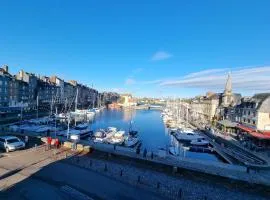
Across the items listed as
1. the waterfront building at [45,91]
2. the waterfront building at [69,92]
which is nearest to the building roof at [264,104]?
the waterfront building at [45,91]

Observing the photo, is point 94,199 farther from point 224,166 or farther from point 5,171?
point 224,166

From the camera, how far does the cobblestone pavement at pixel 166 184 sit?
1756cm

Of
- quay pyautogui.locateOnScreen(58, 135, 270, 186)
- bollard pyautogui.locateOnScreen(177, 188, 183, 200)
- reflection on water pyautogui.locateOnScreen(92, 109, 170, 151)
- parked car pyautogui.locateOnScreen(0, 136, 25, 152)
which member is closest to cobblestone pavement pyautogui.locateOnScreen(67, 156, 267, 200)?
bollard pyautogui.locateOnScreen(177, 188, 183, 200)

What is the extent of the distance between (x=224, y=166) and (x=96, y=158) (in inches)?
489

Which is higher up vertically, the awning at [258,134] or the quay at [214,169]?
the awning at [258,134]

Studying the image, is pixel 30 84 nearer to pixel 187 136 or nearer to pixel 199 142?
pixel 187 136

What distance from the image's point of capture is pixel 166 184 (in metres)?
19.1

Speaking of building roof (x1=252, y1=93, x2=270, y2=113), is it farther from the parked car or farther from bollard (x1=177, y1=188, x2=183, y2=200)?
the parked car

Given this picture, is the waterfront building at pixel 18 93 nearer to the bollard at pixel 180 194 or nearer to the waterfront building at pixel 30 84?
the waterfront building at pixel 30 84

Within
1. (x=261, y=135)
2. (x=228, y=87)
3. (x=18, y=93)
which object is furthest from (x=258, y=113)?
(x=18, y=93)

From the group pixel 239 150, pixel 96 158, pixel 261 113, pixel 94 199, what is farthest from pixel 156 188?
pixel 261 113

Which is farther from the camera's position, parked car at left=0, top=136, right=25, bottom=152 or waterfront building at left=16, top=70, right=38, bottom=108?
waterfront building at left=16, top=70, right=38, bottom=108

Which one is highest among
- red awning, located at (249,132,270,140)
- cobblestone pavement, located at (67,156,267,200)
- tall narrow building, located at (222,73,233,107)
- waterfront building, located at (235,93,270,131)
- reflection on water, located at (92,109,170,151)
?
tall narrow building, located at (222,73,233,107)

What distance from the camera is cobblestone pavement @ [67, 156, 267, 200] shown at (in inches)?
691
